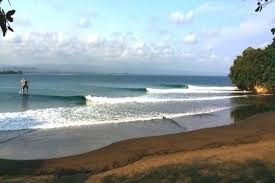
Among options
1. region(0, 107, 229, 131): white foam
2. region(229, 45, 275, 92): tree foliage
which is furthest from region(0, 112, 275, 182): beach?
region(229, 45, 275, 92): tree foliage

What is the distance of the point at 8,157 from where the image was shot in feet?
48.1

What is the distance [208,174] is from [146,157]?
413 centimetres

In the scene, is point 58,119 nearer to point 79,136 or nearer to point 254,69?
point 79,136

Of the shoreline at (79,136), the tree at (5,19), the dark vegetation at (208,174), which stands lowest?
the shoreline at (79,136)

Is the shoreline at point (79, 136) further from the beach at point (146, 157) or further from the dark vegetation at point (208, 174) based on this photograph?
Answer: the dark vegetation at point (208, 174)

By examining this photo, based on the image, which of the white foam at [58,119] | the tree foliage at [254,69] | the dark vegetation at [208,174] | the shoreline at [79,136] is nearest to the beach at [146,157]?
the dark vegetation at [208,174]

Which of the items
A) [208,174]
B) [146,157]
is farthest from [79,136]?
[208,174]

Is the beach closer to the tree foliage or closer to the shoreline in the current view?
the shoreline

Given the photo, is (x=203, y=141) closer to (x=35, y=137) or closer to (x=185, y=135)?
(x=185, y=135)

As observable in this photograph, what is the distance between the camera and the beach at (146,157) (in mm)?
11289

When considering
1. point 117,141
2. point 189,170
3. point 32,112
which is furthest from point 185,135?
point 32,112

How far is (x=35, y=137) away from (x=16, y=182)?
27.9 ft

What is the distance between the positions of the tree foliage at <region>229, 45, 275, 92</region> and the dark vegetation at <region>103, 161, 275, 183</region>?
43.9 metres

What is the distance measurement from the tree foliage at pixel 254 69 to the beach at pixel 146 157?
36.1m
